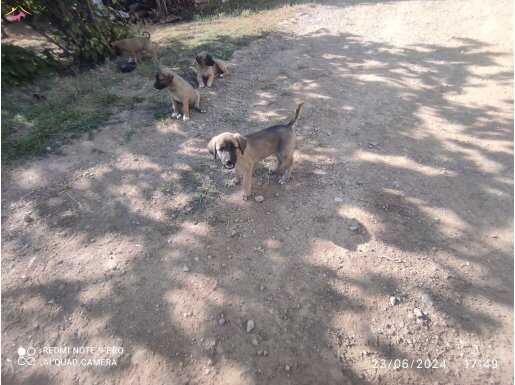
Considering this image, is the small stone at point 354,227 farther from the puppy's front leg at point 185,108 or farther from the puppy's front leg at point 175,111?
the puppy's front leg at point 175,111

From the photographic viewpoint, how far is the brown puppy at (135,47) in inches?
400

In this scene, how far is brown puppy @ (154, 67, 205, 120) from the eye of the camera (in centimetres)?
691

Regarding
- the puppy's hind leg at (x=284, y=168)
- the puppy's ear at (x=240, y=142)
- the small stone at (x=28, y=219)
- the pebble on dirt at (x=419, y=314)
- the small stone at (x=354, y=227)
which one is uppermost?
the puppy's ear at (x=240, y=142)

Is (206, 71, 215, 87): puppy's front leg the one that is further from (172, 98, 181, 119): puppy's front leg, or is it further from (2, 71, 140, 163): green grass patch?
(2, 71, 140, 163): green grass patch

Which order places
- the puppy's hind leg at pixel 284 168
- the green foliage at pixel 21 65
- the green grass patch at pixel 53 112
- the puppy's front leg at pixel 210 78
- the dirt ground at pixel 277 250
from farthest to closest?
the puppy's front leg at pixel 210 78, the green foliage at pixel 21 65, the green grass patch at pixel 53 112, the puppy's hind leg at pixel 284 168, the dirt ground at pixel 277 250

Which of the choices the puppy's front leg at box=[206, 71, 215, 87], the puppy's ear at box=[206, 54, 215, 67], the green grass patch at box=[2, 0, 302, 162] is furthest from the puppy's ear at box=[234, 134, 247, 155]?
the puppy's front leg at box=[206, 71, 215, 87]

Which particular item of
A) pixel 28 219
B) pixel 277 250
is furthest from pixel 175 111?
pixel 277 250

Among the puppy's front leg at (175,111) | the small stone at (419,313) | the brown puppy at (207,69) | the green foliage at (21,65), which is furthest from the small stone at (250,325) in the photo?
the green foliage at (21,65)

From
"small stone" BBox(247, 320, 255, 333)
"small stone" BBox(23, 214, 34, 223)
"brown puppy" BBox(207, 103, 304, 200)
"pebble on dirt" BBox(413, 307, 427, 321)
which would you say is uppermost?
"brown puppy" BBox(207, 103, 304, 200)

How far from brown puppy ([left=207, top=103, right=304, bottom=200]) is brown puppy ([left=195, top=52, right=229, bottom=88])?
157 inches

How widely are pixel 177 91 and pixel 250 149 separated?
10.1 feet

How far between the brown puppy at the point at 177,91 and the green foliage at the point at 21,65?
4338 mm

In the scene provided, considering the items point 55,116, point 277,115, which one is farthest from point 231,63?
point 55,116

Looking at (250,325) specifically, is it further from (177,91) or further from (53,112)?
(53,112)
